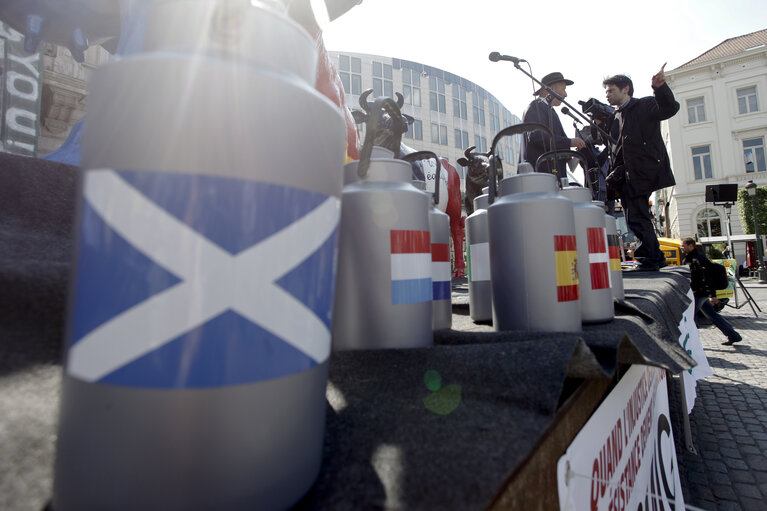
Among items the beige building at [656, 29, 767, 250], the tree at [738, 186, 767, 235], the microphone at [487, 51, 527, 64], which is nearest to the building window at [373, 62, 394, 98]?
the beige building at [656, 29, 767, 250]

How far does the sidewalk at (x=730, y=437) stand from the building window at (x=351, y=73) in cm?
1844

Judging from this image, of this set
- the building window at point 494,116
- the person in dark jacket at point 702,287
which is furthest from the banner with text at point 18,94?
the building window at point 494,116

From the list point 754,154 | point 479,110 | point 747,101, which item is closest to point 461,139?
point 479,110

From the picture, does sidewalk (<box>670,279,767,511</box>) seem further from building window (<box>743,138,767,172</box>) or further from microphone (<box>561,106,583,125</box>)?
building window (<box>743,138,767,172</box>)

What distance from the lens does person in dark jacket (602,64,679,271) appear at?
2.40 m

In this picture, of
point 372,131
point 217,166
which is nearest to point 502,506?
point 217,166

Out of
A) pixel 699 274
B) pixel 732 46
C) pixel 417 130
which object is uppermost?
pixel 732 46

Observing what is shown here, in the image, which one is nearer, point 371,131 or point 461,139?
point 371,131

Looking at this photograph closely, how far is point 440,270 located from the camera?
76 centimetres

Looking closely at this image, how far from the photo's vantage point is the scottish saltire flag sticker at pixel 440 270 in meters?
0.75

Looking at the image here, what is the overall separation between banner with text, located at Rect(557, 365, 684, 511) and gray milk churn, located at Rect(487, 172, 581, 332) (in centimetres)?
16

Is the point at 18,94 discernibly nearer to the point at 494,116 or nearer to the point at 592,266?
the point at 592,266

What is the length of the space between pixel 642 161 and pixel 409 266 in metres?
2.49

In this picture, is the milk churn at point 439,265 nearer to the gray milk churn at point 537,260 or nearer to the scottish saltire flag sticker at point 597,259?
the gray milk churn at point 537,260
